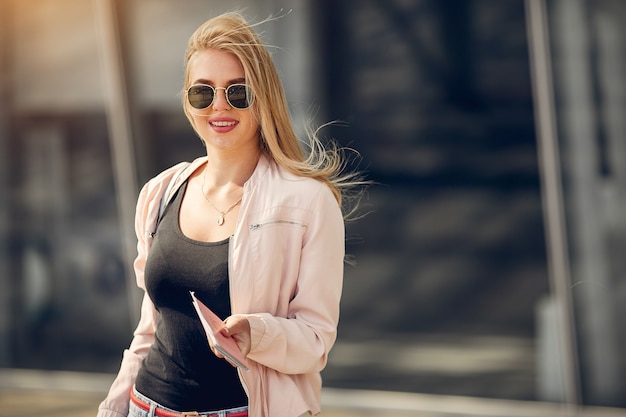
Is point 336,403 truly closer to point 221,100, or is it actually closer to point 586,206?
point 586,206

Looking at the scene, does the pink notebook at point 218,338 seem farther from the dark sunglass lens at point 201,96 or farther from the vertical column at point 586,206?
the vertical column at point 586,206

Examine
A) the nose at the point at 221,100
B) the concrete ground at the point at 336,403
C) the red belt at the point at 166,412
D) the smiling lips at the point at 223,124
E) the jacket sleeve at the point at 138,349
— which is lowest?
the concrete ground at the point at 336,403

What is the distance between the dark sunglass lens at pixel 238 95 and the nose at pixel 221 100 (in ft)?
0.08

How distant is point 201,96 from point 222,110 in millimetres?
74

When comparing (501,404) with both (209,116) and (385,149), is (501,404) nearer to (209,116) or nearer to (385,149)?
(385,149)

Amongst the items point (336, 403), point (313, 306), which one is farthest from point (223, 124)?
point (336, 403)

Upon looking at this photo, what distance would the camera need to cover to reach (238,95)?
258 cm

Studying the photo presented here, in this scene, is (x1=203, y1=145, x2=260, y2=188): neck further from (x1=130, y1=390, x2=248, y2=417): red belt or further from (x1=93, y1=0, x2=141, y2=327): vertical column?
(x1=93, y1=0, x2=141, y2=327): vertical column

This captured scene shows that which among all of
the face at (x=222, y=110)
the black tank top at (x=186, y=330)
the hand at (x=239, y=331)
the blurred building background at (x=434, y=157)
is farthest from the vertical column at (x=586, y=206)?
the hand at (x=239, y=331)

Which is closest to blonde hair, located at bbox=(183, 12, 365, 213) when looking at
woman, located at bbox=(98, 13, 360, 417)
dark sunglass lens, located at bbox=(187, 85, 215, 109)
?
woman, located at bbox=(98, 13, 360, 417)

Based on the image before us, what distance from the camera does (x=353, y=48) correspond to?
6.64 meters

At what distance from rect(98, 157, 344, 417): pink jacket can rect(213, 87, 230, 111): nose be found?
233 millimetres

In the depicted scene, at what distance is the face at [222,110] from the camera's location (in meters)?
2.60

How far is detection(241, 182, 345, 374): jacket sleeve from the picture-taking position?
8.00 ft
